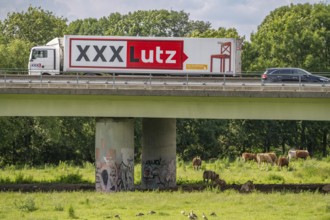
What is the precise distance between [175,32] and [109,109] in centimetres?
8930

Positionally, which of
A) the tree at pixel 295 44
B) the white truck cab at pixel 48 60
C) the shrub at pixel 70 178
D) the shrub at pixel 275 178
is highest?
the tree at pixel 295 44

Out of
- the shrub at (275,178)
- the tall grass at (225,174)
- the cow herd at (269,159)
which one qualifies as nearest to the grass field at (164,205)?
the shrub at (275,178)

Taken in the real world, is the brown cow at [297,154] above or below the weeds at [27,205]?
above

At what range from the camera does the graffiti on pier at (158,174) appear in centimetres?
5006

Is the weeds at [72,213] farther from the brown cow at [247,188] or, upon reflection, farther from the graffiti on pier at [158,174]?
the graffiti on pier at [158,174]

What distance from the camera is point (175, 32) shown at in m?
136

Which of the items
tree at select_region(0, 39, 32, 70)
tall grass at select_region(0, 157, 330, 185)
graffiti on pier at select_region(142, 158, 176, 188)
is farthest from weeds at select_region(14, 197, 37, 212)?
tree at select_region(0, 39, 32, 70)

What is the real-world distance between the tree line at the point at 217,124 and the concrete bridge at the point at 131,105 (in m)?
20.7

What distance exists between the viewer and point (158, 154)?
166 feet

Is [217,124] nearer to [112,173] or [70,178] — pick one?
[70,178]

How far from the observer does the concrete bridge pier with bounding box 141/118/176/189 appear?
165ft

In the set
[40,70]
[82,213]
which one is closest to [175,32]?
[40,70]

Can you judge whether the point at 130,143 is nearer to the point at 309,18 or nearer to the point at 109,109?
the point at 109,109

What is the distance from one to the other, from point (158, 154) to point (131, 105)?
14.0ft
